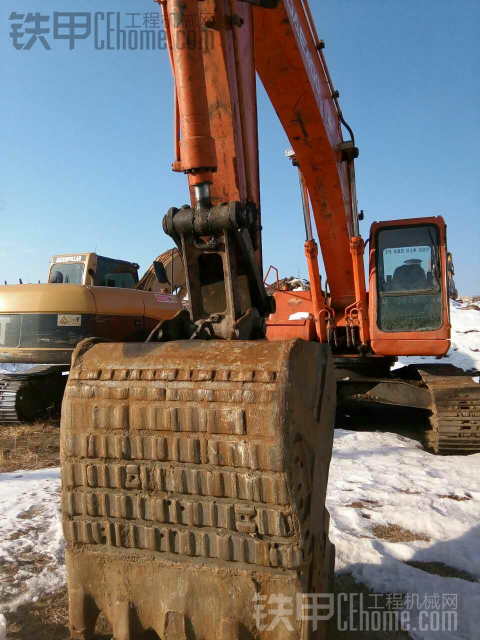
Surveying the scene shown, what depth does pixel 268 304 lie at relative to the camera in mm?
2309

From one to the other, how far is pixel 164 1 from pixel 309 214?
11.6 ft

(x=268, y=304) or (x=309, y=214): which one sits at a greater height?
(x=309, y=214)

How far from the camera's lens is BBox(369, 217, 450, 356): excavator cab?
18.6 feet

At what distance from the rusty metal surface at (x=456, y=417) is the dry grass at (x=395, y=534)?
2.18 meters

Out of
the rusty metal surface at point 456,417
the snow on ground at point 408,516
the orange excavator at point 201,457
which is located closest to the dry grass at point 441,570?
the snow on ground at point 408,516

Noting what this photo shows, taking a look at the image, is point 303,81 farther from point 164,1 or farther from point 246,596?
point 246,596

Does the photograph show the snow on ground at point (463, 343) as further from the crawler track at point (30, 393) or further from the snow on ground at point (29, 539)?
the snow on ground at point (29, 539)

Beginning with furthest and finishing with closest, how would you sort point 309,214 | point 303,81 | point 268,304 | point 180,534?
point 309,214
point 303,81
point 268,304
point 180,534

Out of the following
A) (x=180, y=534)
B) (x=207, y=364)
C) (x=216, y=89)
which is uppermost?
(x=216, y=89)

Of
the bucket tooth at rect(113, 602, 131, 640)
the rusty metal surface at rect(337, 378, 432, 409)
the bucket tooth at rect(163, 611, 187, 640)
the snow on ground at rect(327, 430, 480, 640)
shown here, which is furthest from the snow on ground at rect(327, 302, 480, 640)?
the bucket tooth at rect(113, 602, 131, 640)

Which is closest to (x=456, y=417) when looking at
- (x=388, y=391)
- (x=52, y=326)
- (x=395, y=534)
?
(x=388, y=391)

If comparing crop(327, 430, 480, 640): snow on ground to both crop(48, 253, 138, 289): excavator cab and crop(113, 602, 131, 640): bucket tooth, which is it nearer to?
crop(113, 602, 131, 640): bucket tooth

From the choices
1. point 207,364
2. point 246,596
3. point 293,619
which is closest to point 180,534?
point 246,596

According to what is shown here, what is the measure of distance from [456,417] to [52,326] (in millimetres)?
4713
